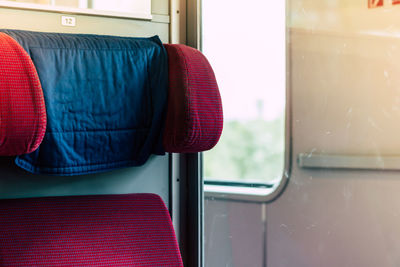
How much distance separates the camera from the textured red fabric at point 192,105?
1.64 m

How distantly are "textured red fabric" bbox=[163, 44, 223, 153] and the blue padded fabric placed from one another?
0.06m

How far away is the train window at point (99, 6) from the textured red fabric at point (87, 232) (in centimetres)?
74

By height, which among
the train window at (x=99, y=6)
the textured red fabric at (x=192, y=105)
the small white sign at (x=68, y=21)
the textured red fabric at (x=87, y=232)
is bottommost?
the textured red fabric at (x=87, y=232)

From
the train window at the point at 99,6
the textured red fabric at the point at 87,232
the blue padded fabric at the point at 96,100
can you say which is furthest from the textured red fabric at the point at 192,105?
the train window at the point at 99,6

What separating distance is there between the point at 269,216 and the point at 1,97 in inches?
45.4

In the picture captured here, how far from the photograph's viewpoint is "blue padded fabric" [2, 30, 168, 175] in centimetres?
159

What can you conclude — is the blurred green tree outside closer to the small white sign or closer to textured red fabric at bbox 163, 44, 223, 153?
textured red fabric at bbox 163, 44, 223, 153

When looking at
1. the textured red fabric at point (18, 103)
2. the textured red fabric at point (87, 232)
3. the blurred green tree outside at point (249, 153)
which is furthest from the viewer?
the blurred green tree outside at point (249, 153)

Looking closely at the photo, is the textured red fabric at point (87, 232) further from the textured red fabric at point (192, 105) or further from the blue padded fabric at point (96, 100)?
the textured red fabric at point (192, 105)

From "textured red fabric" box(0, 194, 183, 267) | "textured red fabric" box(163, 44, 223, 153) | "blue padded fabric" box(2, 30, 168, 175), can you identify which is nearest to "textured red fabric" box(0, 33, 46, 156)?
"blue padded fabric" box(2, 30, 168, 175)

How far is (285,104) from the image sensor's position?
1856mm

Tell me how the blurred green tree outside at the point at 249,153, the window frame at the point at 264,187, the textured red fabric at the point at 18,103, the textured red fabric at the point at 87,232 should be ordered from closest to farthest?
the textured red fabric at the point at 18,103
the textured red fabric at the point at 87,232
the window frame at the point at 264,187
the blurred green tree outside at the point at 249,153

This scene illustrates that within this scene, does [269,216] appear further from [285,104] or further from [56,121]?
[56,121]

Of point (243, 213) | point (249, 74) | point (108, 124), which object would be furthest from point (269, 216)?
point (108, 124)
